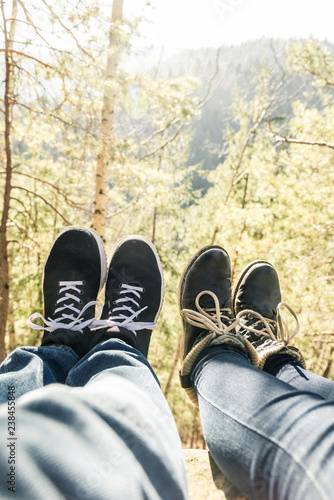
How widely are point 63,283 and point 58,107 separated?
1794mm

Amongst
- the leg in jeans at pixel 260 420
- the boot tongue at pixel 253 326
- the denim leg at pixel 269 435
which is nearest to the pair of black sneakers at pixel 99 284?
the leg in jeans at pixel 260 420

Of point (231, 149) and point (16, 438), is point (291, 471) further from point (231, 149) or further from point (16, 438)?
point (231, 149)

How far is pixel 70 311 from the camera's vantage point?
1.93 metres

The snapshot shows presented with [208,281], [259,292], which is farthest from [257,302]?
[208,281]

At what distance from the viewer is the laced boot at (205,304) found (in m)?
1.51

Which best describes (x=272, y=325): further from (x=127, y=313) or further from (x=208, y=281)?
(x=127, y=313)

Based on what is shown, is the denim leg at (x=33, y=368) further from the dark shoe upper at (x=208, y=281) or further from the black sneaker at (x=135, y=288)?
the dark shoe upper at (x=208, y=281)

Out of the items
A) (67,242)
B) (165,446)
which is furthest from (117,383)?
(67,242)

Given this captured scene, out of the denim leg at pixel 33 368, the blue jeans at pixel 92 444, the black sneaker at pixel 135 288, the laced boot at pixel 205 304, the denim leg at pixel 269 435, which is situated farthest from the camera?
the black sneaker at pixel 135 288

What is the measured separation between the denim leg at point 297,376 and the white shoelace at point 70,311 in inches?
42.9

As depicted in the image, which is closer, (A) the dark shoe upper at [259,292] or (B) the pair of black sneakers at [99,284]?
(B) the pair of black sneakers at [99,284]

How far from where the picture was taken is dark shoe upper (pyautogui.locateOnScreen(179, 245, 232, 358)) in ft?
6.81

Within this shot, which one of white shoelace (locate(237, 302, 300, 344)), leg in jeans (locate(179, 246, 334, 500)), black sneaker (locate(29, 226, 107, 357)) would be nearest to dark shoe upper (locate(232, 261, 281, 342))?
white shoelace (locate(237, 302, 300, 344))

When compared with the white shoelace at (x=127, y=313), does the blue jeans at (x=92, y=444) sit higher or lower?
higher
